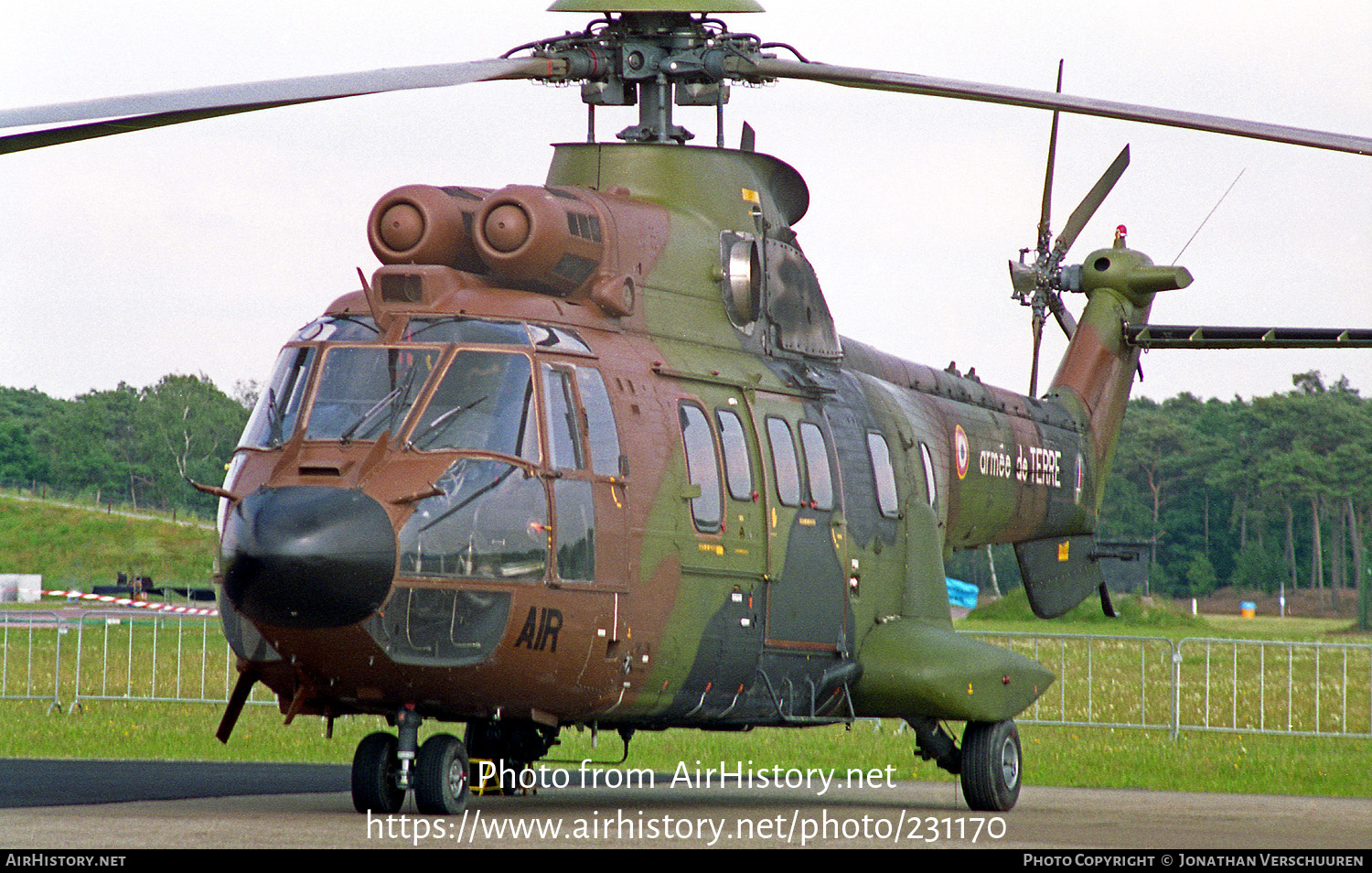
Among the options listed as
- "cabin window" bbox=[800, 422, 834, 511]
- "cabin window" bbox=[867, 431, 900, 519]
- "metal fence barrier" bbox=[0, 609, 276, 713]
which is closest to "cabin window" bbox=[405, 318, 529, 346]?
"cabin window" bbox=[800, 422, 834, 511]

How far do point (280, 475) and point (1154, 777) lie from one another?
1047 cm

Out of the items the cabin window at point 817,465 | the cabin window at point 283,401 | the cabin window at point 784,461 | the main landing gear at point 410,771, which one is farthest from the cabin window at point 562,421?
the cabin window at point 817,465

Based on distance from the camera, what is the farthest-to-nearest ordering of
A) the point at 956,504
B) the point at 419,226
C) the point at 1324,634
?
the point at 1324,634 → the point at 956,504 → the point at 419,226

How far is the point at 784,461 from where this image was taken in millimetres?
12836

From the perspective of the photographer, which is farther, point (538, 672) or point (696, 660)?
point (696, 660)

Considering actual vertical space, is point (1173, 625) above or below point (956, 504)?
below

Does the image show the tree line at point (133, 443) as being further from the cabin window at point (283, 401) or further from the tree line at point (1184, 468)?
the cabin window at point (283, 401)

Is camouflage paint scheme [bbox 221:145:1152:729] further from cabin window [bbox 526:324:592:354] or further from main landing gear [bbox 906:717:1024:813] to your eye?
main landing gear [bbox 906:717:1024:813]

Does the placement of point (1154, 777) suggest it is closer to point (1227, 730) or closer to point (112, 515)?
point (1227, 730)

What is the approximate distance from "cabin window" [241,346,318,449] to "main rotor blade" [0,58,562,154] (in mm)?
1540

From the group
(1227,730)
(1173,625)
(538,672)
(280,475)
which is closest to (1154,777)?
(1227,730)

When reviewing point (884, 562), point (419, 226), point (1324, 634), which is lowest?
point (1324, 634)
